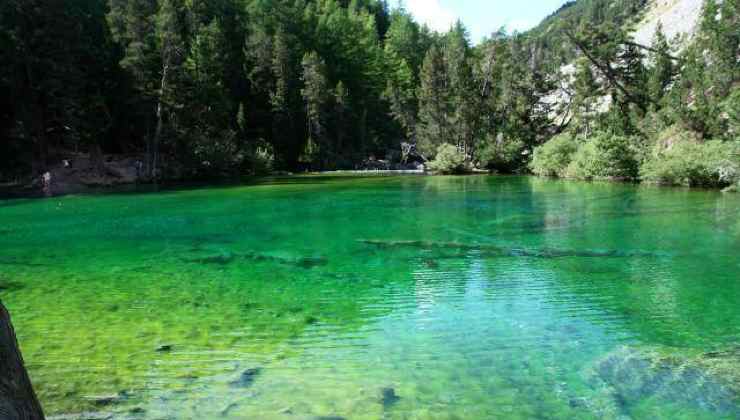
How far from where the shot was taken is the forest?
39156 mm

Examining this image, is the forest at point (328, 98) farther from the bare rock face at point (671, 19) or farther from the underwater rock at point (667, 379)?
the underwater rock at point (667, 379)

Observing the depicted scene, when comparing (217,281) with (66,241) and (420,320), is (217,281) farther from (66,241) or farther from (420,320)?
(66,241)

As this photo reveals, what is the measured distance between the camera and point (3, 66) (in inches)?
1564

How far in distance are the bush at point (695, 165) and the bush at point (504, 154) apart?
64.4 feet

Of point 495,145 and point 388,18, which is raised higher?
point 388,18

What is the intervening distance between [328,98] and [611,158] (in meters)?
38.1

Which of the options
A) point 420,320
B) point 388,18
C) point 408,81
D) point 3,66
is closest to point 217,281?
point 420,320

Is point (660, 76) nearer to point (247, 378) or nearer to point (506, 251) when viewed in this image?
point (506, 251)

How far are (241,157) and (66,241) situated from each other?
36.7m

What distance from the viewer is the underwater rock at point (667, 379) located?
621 cm

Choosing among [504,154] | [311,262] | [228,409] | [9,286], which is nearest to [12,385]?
[228,409]

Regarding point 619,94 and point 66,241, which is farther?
point 619,94

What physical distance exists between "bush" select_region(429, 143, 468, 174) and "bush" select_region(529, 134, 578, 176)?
10.2 meters

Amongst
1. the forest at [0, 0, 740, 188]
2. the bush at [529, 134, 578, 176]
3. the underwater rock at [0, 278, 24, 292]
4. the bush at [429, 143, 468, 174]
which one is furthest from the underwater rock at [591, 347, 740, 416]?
the bush at [429, 143, 468, 174]
